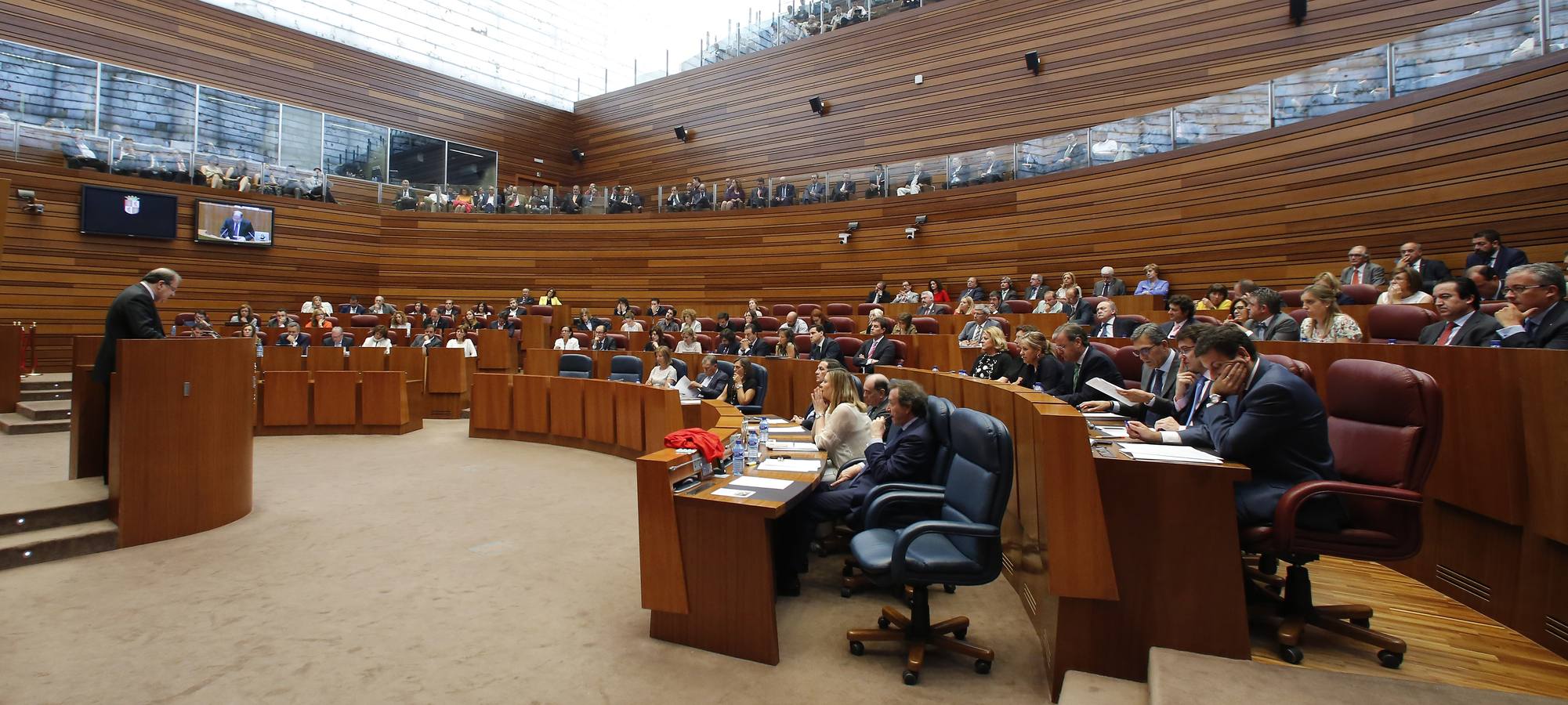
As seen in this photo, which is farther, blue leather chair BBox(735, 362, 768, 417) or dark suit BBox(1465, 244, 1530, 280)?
blue leather chair BBox(735, 362, 768, 417)

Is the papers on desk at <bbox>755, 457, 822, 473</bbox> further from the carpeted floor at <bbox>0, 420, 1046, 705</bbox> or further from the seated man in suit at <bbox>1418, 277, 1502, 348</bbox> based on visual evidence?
the seated man in suit at <bbox>1418, 277, 1502, 348</bbox>

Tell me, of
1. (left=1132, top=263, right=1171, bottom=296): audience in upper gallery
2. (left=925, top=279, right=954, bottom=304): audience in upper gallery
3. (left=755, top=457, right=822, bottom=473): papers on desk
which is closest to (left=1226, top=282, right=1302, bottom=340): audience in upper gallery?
(left=755, top=457, right=822, bottom=473): papers on desk

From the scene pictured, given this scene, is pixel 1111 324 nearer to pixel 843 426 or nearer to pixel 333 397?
pixel 843 426

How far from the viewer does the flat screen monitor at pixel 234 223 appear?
11.1 meters

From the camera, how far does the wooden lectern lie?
12.3ft

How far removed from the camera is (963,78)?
11422 millimetres

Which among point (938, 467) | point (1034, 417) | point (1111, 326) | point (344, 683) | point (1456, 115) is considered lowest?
point (344, 683)

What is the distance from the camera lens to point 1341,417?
2451mm

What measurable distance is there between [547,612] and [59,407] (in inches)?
302

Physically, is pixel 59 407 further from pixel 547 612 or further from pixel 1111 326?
pixel 1111 326

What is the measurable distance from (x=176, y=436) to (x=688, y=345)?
452cm

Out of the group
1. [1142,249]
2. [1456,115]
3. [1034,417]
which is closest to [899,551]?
[1034,417]

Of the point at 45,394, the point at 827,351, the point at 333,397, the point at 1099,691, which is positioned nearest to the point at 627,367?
the point at 827,351

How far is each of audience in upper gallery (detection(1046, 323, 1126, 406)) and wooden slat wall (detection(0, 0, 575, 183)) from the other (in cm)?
1431
